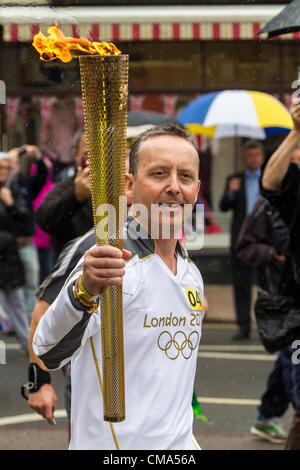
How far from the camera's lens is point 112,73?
1.79 meters

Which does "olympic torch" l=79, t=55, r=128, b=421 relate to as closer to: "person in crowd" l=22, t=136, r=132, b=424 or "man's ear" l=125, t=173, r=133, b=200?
"man's ear" l=125, t=173, r=133, b=200

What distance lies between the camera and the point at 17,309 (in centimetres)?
764

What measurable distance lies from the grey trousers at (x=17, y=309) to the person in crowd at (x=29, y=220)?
0.60 metres

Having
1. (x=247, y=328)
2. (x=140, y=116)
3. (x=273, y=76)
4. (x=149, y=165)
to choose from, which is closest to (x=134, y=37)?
(x=273, y=76)

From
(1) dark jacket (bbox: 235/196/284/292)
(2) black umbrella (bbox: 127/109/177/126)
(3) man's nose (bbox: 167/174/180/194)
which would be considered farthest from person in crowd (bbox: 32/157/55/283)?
(3) man's nose (bbox: 167/174/180/194)

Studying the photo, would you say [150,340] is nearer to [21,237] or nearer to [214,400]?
[214,400]

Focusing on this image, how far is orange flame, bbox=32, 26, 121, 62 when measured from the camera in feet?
6.56

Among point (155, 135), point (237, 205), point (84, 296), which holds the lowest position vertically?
point (237, 205)

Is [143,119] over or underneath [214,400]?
over

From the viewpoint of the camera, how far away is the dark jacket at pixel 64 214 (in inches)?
154

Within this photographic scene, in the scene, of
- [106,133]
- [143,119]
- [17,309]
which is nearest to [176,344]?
[106,133]

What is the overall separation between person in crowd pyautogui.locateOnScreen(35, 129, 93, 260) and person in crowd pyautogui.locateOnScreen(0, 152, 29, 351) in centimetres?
338

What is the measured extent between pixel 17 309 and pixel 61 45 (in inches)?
228

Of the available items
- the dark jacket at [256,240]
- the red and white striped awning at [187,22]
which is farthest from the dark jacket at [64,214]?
the red and white striped awning at [187,22]
